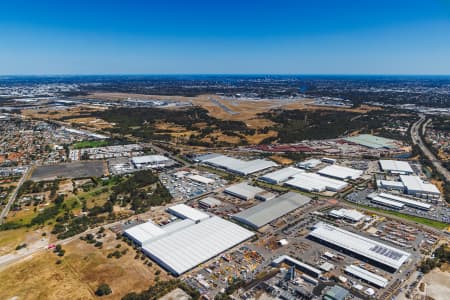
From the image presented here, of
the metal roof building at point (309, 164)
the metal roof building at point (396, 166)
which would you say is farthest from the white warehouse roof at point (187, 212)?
the metal roof building at point (396, 166)

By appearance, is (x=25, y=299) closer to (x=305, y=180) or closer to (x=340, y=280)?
(x=340, y=280)

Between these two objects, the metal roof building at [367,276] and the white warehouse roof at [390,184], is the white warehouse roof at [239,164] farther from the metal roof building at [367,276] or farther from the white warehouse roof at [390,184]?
the metal roof building at [367,276]

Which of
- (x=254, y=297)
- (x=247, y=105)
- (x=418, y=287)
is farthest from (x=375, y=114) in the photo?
(x=254, y=297)

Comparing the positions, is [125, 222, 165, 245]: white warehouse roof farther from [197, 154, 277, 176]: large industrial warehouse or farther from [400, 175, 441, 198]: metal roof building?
[400, 175, 441, 198]: metal roof building

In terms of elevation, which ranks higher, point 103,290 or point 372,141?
point 372,141

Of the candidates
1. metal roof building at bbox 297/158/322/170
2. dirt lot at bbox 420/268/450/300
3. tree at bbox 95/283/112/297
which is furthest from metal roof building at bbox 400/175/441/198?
tree at bbox 95/283/112/297

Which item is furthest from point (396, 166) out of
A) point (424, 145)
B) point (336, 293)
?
point (336, 293)

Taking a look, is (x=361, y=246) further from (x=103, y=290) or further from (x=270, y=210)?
(x=103, y=290)
